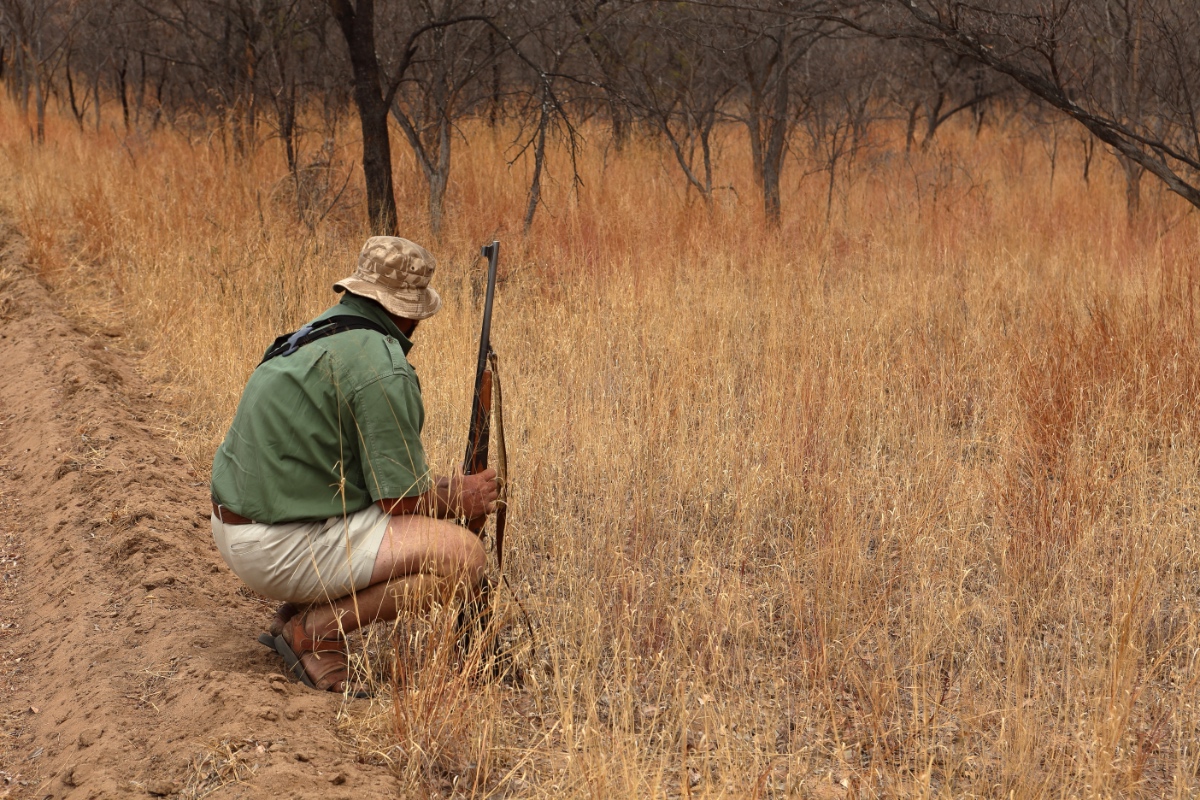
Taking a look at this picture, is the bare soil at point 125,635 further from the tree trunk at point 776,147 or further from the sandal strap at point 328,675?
the tree trunk at point 776,147

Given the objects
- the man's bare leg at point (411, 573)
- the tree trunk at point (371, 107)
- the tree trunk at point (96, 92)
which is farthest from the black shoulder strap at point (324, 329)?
the tree trunk at point (96, 92)

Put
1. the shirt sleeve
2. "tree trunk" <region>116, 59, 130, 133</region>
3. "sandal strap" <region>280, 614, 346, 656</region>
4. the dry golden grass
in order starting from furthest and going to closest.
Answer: "tree trunk" <region>116, 59, 130, 133</region> → "sandal strap" <region>280, 614, 346, 656</region> → the shirt sleeve → the dry golden grass

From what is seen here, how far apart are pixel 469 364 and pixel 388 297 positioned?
8.43 feet

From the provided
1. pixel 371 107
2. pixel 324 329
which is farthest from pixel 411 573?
pixel 371 107

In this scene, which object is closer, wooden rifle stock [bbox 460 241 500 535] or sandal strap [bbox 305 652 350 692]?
wooden rifle stock [bbox 460 241 500 535]

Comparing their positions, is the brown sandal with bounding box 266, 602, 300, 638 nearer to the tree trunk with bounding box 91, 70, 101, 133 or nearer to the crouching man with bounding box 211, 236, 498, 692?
the crouching man with bounding box 211, 236, 498, 692

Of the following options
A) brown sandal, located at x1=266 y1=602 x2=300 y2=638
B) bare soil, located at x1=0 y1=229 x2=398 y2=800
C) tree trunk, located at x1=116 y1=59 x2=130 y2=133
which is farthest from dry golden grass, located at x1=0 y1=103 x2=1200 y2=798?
tree trunk, located at x1=116 y1=59 x2=130 y2=133

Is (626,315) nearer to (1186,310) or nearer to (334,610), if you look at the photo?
(1186,310)

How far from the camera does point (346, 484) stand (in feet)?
10.8

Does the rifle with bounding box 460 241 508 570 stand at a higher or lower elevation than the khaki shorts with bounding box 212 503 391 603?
higher

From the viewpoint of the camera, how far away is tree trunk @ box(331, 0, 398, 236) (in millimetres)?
8172

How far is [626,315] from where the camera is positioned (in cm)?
669

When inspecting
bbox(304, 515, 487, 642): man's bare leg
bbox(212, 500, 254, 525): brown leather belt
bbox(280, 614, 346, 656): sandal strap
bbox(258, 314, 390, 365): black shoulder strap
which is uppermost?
bbox(258, 314, 390, 365): black shoulder strap

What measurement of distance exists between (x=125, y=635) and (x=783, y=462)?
8.32 feet
